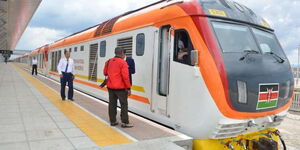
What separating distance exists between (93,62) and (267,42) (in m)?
5.72

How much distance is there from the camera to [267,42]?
4.71 meters

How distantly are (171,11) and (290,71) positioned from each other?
249 cm

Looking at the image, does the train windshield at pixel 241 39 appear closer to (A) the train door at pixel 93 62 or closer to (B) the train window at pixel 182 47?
(B) the train window at pixel 182 47

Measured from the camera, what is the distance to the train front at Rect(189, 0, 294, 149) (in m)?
3.83

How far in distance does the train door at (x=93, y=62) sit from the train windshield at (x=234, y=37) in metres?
5.12

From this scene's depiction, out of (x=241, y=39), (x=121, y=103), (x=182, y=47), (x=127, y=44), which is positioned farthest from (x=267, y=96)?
(x=127, y=44)

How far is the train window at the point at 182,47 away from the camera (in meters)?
4.18

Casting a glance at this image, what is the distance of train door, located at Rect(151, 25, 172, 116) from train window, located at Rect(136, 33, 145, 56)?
530 mm

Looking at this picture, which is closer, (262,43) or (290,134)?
(262,43)

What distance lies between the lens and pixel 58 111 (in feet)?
20.4

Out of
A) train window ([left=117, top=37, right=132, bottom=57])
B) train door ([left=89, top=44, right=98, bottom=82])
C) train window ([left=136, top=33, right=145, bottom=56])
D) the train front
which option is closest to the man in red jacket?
train window ([left=136, top=33, right=145, bottom=56])

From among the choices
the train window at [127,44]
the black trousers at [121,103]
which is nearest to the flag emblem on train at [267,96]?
the black trousers at [121,103]

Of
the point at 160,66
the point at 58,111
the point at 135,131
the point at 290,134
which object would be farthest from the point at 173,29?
the point at 290,134

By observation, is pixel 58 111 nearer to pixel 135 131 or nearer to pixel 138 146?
pixel 135 131
